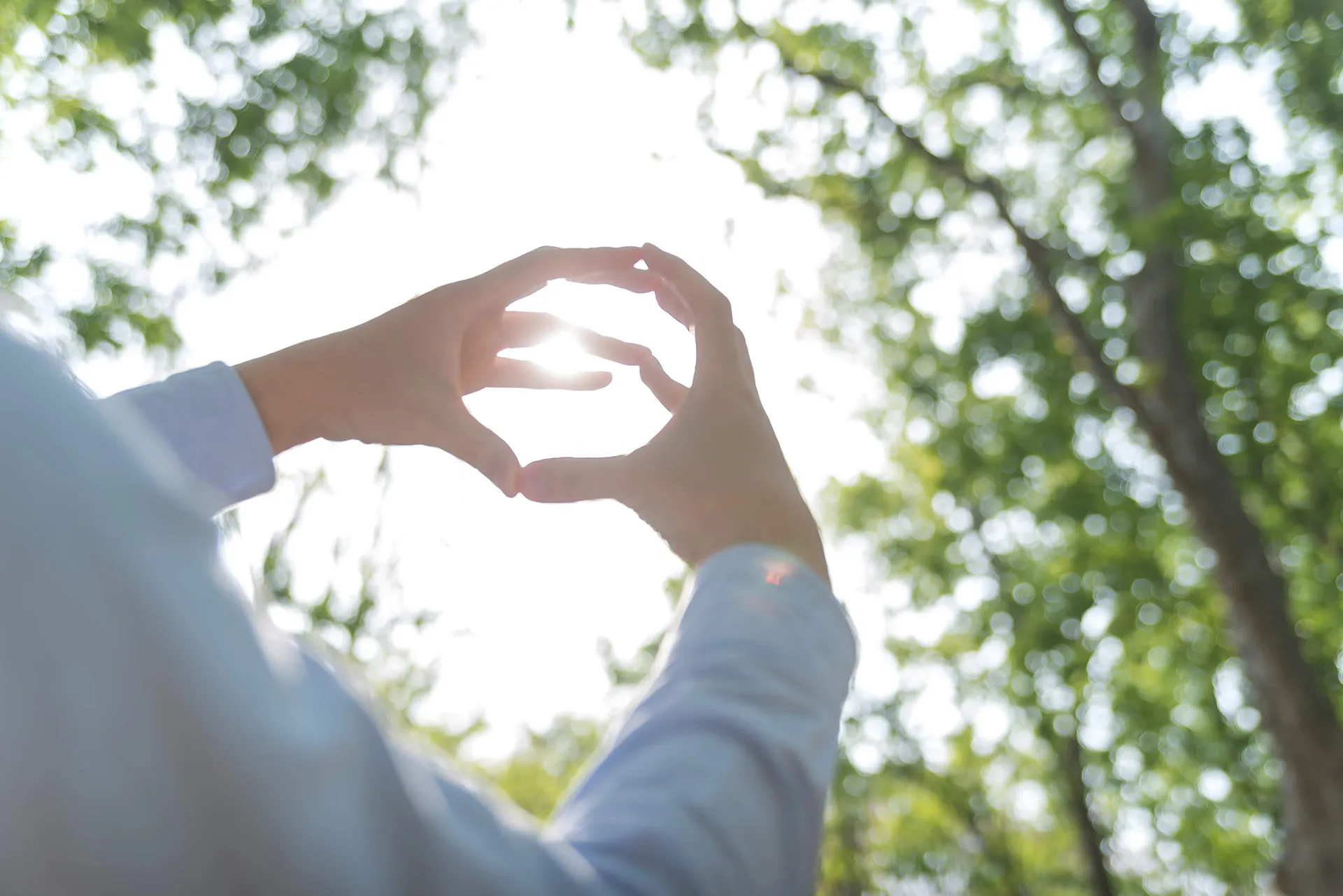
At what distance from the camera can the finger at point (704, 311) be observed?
1.18 metres

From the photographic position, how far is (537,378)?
1.60 metres

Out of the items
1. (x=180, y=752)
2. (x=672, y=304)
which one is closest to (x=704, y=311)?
(x=672, y=304)

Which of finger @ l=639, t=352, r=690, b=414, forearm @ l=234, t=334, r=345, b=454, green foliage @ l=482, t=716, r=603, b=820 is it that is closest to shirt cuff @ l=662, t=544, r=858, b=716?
finger @ l=639, t=352, r=690, b=414

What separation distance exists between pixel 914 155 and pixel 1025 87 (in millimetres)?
2192

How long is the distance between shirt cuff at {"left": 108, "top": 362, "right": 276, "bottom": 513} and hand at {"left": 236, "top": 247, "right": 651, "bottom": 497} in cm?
6

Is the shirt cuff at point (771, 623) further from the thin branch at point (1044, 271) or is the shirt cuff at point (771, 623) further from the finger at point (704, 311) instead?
the thin branch at point (1044, 271)

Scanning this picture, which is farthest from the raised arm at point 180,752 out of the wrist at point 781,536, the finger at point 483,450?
the finger at point 483,450

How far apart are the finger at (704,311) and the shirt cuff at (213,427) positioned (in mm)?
558

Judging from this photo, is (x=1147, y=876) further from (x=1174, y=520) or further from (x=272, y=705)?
(x=272, y=705)

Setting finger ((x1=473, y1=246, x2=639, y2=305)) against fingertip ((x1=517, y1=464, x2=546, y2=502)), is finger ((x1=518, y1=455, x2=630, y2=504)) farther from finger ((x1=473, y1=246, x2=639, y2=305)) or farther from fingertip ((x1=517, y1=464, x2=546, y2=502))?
finger ((x1=473, y1=246, x2=639, y2=305))

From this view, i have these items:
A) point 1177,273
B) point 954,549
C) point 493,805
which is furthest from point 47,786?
point 954,549

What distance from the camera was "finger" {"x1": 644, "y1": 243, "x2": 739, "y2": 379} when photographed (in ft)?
3.88

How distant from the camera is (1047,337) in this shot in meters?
12.9

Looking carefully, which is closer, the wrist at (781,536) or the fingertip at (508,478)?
the wrist at (781,536)
